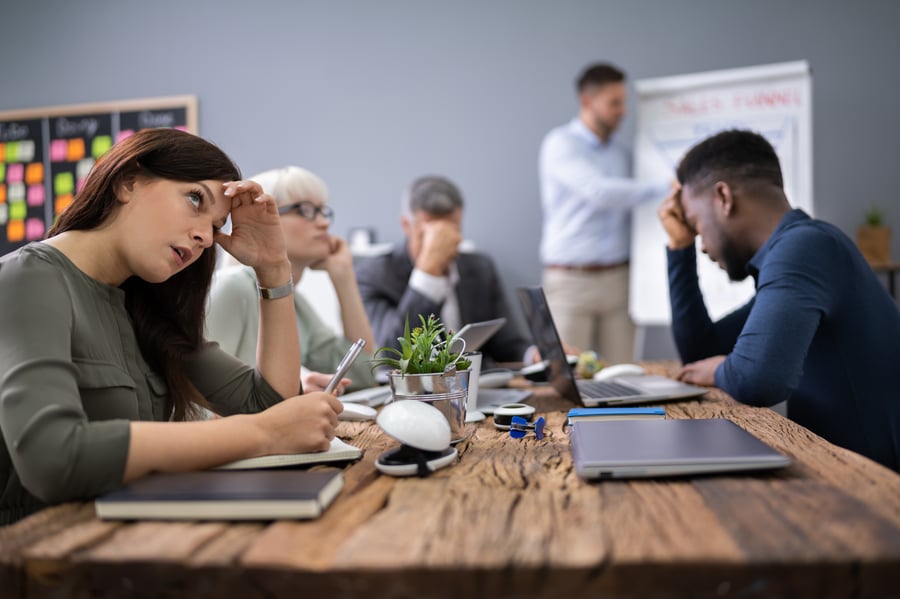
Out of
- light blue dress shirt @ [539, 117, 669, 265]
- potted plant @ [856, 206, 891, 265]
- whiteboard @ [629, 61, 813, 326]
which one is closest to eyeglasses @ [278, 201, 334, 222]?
light blue dress shirt @ [539, 117, 669, 265]

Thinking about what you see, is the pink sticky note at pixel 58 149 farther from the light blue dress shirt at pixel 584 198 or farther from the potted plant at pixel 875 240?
the potted plant at pixel 875 240

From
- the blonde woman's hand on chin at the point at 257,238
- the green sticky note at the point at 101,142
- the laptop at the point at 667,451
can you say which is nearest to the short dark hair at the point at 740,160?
the laptop at the point at 667,451

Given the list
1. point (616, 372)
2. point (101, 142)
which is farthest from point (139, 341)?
point (101, 142)

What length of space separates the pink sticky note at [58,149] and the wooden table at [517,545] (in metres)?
3.75

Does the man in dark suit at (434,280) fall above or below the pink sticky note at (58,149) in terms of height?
below

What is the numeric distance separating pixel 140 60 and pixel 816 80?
10.6ft

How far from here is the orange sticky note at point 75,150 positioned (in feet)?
12.8

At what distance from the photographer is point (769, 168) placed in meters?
1.54

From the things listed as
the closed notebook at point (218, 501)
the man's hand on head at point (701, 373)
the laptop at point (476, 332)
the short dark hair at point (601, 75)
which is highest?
the short dark hair at point (601, 75)

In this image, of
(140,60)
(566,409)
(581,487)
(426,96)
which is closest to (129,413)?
(581,487)

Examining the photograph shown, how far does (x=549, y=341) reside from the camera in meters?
1.46

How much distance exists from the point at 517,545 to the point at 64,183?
404 centimetres

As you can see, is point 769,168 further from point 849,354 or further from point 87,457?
point 87,457

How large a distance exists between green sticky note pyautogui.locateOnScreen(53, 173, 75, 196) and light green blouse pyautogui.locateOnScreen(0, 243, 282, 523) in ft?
10.9
